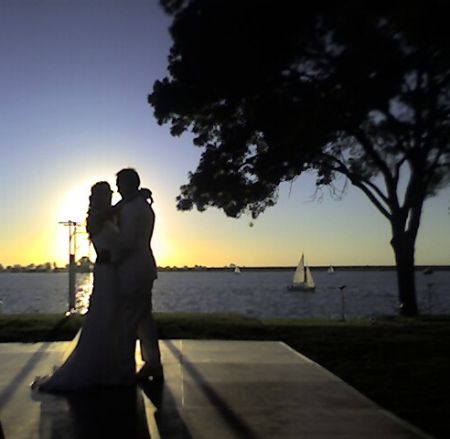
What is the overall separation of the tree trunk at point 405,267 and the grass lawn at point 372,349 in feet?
16.7

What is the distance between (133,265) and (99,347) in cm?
96

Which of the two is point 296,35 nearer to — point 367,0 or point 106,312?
point 367,0

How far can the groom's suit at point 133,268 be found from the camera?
7.34m

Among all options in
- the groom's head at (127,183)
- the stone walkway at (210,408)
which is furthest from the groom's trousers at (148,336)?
the groom's head at (127,183)

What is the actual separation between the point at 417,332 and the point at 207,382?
26.1 feet

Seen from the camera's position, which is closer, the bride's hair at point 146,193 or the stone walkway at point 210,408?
the stone walkway at point 210,408

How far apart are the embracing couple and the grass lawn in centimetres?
279

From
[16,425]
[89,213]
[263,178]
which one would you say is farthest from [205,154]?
[16,425]

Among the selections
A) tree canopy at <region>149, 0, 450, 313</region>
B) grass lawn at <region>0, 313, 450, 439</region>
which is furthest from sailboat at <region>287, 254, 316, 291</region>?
grass lawn at <region>0, 313, 450, 439</region>

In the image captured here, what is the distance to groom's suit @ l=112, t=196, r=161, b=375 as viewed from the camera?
734cm

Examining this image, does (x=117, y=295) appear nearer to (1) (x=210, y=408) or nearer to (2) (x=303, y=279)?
(1) (x=210, y=408)

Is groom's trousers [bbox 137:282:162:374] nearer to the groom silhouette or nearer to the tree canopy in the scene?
the groom silhouette

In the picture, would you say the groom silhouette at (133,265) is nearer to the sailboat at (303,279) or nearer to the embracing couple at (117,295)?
the embracing couple at (117,295)

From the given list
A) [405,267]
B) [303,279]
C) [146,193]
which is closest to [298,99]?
[405,267]
